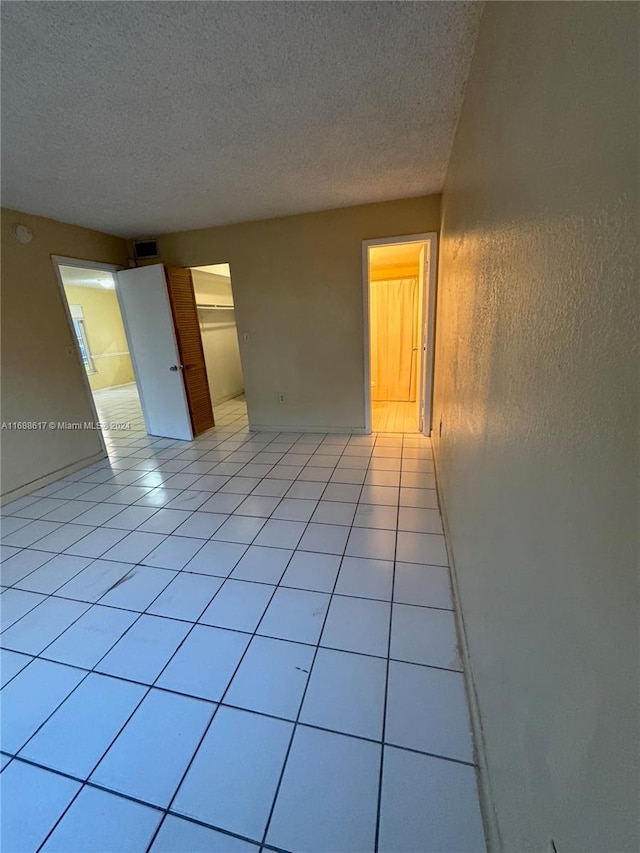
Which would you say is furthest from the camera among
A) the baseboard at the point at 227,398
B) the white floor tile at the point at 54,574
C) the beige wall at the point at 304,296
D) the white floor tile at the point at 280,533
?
the baseboard at the point at 227,398

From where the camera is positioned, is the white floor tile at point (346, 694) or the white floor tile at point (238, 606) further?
the white floor tile at point (238, 606)

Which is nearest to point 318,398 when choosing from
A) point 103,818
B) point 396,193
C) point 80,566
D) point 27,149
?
point 396,193

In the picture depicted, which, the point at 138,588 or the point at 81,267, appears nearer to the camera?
the point at 138,588

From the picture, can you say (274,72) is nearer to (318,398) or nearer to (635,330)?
(635,330)

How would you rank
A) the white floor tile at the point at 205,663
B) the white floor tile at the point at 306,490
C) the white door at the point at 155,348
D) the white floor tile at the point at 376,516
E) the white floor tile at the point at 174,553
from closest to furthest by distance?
the white floor tile at the point at 205,663 < the white floor tile at the point at 174,553 < the white floor tile at the point at 376,516 < the white floor tile at the point at 306,490 < the white door at the point at 155,348

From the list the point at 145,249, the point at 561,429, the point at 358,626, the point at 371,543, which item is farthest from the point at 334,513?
the point at 145,249

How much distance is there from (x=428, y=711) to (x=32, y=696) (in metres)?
1.53

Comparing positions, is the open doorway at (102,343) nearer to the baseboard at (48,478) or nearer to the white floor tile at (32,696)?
the baseboard at (48,478)

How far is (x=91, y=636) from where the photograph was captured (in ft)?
5.14

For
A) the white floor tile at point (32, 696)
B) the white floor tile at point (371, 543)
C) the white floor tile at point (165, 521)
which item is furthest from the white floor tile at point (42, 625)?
the white floor tile at point (371, 543)

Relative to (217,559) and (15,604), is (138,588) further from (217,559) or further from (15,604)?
(15,604)

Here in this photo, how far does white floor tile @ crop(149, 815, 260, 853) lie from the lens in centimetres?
91

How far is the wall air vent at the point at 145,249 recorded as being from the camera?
12.9 feet

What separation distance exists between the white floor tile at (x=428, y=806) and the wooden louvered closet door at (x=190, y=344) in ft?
12.5
